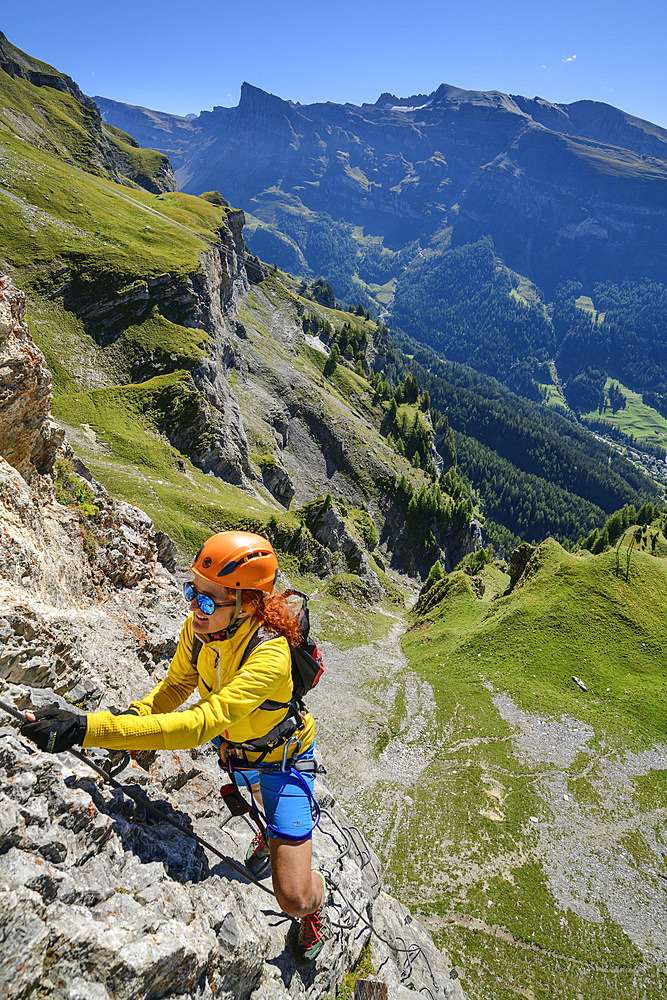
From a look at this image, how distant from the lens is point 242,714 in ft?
20.1

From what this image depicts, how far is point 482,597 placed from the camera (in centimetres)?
5225

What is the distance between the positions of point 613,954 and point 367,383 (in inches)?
5634

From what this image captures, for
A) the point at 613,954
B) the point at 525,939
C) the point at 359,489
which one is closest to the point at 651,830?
the point at 613,954

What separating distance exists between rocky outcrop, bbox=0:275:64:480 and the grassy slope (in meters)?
20.8

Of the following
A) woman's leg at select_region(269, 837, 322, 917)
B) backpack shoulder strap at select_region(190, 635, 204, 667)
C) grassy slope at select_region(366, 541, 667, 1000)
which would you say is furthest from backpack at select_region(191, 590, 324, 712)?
grassy slope at select_region(366, 541, 667, 1000)

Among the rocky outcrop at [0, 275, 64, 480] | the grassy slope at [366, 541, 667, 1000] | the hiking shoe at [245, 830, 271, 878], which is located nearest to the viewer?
the hiking shoe at [245, 830, 271, 878]

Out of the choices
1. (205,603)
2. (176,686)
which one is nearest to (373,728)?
(176,686)

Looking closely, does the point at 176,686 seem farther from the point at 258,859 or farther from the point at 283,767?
the point at 258,859

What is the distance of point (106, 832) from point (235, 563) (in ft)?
12.8

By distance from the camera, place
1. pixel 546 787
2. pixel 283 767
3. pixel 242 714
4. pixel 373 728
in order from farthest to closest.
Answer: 1. pixel 373 728
2. pixel 546 787
3. pixel 283 767
4. pixel 242 714

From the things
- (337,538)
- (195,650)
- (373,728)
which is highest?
(195,650)

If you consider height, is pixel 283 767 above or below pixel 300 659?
below

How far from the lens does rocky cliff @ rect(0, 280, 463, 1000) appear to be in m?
5.14

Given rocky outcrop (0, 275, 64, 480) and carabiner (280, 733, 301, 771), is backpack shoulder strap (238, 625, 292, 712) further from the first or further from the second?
rocky outcrop (0, 275, 64, 480)
